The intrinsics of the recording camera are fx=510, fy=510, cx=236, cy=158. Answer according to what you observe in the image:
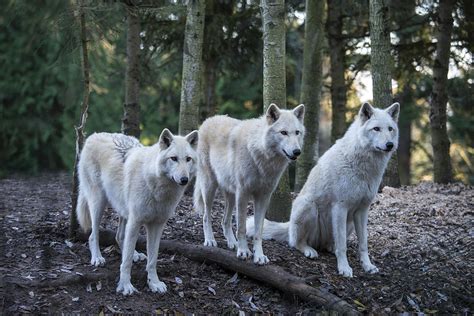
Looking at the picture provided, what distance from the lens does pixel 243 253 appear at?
6477mm

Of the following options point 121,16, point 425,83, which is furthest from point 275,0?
point 425,83

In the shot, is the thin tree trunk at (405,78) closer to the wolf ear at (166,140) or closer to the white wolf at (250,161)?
the white wolf at (250,161)

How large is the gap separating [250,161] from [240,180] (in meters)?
0.28

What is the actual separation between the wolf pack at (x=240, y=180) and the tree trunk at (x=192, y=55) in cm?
233

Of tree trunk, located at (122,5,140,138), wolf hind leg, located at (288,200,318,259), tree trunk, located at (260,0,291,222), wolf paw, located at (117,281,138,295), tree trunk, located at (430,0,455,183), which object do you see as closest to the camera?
wolf paw, located at (117,281,138,295)

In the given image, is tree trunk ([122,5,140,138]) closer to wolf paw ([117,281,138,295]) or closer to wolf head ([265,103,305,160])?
wolf head ([265,103,305,160])

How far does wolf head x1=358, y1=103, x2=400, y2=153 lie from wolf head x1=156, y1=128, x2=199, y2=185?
2368 mm

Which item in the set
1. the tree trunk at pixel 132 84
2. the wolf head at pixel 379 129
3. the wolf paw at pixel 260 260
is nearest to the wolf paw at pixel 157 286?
the wolf paw at pixel 260 260

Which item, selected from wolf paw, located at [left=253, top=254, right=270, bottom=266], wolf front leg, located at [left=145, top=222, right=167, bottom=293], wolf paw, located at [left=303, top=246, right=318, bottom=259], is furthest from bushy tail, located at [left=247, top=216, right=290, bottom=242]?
wolf front leg, located at [left=145, top=222, right=167, bottom=293]

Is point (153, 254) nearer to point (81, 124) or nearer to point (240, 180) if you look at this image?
point (240, 180)

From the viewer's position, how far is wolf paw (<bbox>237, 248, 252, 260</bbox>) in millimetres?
6441

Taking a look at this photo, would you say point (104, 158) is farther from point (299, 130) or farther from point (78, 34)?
point (299, 130)

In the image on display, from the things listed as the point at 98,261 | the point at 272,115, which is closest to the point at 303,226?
the point at 272,115

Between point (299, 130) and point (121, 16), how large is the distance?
288 inches
